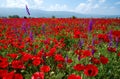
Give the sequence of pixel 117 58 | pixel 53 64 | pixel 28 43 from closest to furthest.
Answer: pixel 53 64 < pixel 117 58 < pixel 28 43

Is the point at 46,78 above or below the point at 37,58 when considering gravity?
below

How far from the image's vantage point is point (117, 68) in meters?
4.23

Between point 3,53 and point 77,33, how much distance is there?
1.66 metres

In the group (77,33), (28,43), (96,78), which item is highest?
(77,33)

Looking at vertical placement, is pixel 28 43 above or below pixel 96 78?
above

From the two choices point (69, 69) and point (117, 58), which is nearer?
point (69, 69)

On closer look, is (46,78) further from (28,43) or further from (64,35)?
(64,35)

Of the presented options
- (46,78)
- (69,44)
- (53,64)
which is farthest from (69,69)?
(69,44)

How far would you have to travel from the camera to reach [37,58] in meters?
3.36

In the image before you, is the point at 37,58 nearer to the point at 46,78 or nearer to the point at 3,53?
the point at 46,78

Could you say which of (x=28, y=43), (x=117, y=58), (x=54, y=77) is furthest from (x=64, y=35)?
(x=54, y=77)

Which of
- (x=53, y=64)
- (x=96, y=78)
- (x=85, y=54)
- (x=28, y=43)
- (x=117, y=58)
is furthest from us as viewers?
(x=28, y=43)

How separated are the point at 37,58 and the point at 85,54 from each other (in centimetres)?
70

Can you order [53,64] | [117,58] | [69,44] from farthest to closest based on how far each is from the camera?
[69,44] → [117,58] → [53,64]
